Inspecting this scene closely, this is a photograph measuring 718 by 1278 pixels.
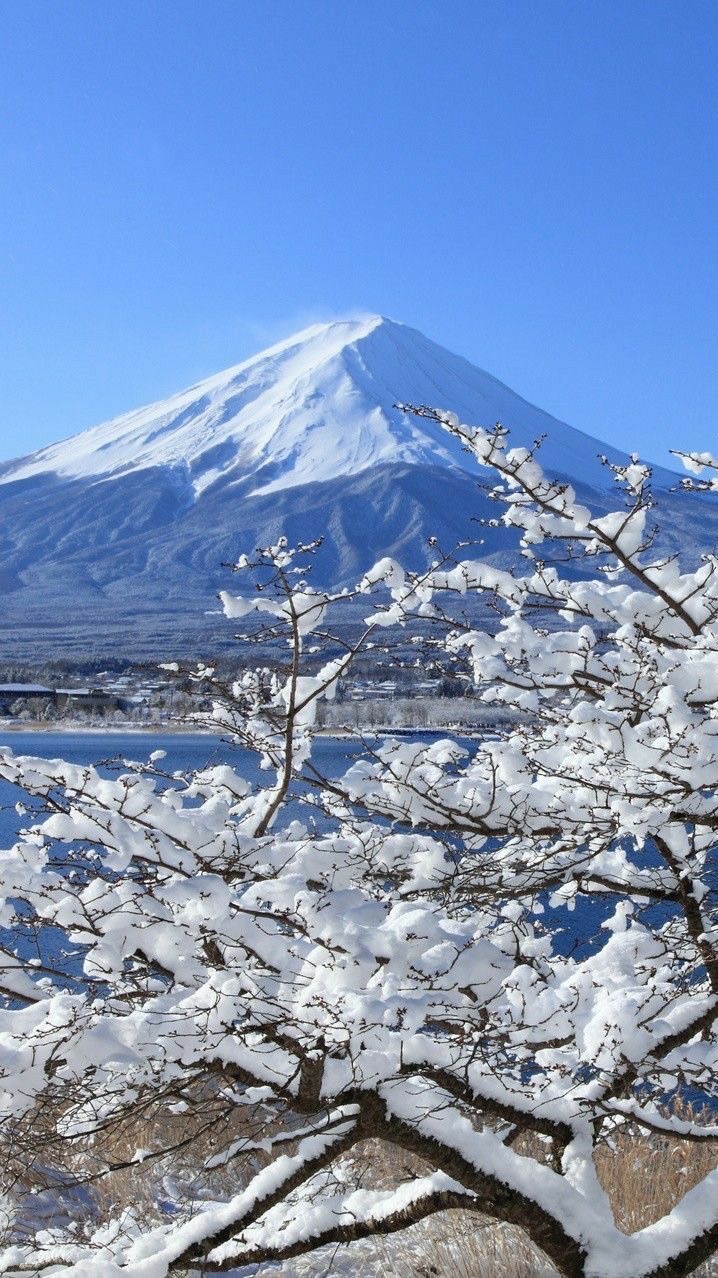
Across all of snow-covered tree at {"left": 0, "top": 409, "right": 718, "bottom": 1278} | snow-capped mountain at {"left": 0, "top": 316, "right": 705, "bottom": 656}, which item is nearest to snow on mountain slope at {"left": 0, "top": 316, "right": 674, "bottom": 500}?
snow-capped mountain at {"left": 0, "top": 316, "right": 705, "bottom": 656}

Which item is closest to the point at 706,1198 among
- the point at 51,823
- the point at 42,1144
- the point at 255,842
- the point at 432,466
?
the point at 255,842

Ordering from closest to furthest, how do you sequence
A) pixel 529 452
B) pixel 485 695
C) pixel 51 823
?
1. pixel 51 823
2. pixel 529 452
3. pixel 485 695

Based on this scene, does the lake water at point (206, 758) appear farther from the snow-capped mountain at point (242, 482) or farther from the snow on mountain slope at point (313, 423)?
the snow on mountain slope at point (313, 423)

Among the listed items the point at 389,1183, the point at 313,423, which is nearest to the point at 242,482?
the point at 313,423

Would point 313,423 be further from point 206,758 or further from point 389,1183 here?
point 389,1183

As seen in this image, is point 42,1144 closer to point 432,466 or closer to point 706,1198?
point 706,1198

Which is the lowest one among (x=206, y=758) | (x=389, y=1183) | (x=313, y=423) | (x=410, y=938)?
(x=389, y=1183)
